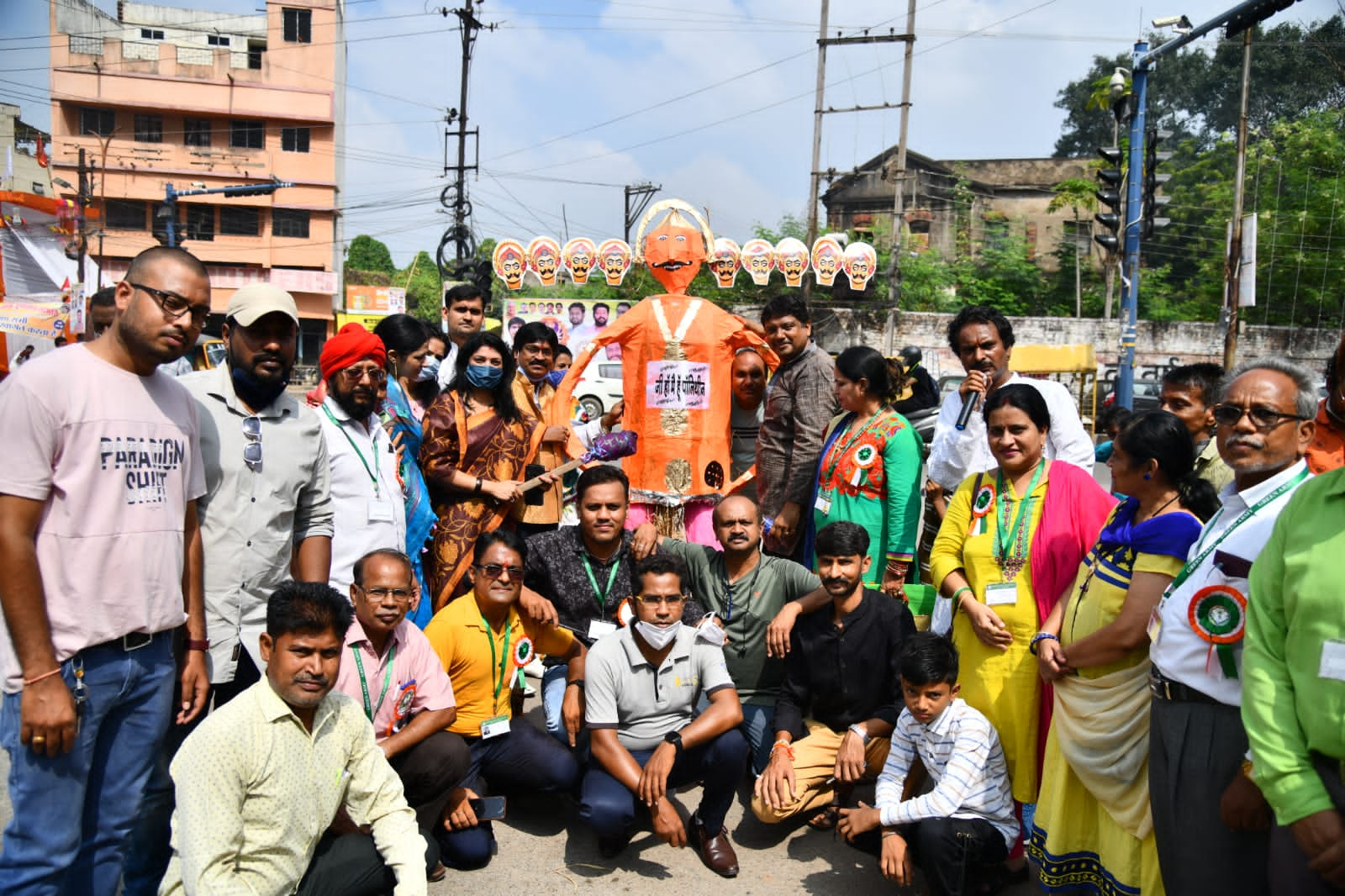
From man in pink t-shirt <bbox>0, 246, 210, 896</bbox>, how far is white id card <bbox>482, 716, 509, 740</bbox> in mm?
1513

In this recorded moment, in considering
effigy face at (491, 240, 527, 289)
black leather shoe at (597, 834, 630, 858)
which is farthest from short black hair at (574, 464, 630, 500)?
effigy face at (491, 240, 527, 289)

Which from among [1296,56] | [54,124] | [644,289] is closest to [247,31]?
[54,124]

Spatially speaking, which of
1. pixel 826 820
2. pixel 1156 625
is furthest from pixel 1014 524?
pixel 826 820

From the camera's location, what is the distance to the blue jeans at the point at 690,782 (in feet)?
12.5

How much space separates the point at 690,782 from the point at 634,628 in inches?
27.3

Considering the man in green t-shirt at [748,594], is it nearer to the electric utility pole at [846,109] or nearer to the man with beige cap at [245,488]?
the man with beige cap at [245,488]

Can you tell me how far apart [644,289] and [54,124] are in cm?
2741

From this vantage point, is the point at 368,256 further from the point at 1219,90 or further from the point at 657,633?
the point at 657,633

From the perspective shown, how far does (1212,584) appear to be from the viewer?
8.66 feet

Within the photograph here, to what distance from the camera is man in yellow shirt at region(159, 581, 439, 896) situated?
2.67 m

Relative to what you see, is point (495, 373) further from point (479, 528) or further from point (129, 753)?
point (129, 753)

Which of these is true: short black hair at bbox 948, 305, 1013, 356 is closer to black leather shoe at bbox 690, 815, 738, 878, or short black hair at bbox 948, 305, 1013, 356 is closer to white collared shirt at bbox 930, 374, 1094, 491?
white collared shirt at bbox 930, 374, 1094, 491

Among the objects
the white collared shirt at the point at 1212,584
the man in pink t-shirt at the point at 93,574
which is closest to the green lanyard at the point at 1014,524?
the white collared shirt at the point at 1212,584

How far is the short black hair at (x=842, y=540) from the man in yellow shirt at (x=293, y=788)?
1.99 m
